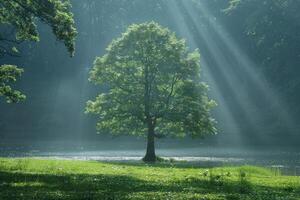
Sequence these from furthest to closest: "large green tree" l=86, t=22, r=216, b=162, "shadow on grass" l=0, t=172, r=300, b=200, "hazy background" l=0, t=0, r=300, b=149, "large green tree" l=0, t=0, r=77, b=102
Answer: "hazy background" l=0, t=0, r=300, b=149 → "large green tree" l=86, t=22, r=216, b=162 → "large green tree" l=0, t=0, r=77, b=102 → "shadow on grass" l=0, t=172, r=300, b=200

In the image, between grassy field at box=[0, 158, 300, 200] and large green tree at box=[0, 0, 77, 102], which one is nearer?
grassy field at box=[0, 158, 300, 200]

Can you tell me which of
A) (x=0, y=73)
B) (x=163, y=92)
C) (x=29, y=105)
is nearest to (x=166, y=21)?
(x=29, y=105)

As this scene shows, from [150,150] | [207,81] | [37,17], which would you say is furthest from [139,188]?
[207,81]

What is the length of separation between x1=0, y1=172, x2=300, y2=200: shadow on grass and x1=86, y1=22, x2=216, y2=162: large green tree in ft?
100

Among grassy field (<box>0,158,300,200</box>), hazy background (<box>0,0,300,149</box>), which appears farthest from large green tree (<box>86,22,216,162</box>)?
hazy background (<box>0,0,300,149</box>)

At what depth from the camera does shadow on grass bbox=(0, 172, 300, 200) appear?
2359 cm

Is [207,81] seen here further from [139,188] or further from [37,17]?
[139,188]

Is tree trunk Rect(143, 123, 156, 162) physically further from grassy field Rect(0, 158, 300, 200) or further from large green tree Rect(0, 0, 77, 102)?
grassy field Rect(0, 158, 300, 200)

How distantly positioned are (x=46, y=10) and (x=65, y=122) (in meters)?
123

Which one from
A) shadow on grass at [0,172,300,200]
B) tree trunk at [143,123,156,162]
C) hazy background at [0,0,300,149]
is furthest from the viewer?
hazy background at [0,0,300,149]

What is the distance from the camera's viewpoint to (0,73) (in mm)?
43844

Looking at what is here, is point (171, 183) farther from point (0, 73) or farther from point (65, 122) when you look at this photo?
point (65, 122)

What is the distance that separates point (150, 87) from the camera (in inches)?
2557

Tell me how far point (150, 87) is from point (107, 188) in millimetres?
38826
